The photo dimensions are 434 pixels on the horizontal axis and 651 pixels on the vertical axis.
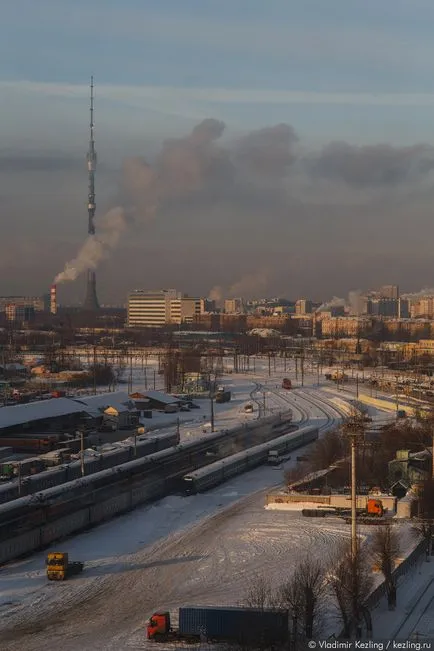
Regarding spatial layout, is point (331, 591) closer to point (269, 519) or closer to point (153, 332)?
point (269, 519)

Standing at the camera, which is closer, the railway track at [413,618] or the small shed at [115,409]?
the railway track at [413,618]

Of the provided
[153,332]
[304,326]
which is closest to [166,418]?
[153,332]

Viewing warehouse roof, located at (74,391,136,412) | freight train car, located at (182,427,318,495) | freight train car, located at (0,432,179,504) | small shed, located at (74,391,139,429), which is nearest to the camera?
freight train car, located at (0,432,179,504)

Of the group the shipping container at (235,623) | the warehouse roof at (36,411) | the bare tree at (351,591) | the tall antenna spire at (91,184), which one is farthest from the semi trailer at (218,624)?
the tall antenna spire at (91,184)

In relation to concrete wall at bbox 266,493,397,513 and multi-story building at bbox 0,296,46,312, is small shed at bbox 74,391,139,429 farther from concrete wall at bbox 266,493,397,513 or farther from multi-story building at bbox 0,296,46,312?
multi-story building at bbox 0,296,46,312

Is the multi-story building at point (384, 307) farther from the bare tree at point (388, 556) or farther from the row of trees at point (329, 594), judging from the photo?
the row of trees at point (329, 594)

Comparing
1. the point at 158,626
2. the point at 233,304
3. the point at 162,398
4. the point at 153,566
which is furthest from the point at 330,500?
the point at 233,304

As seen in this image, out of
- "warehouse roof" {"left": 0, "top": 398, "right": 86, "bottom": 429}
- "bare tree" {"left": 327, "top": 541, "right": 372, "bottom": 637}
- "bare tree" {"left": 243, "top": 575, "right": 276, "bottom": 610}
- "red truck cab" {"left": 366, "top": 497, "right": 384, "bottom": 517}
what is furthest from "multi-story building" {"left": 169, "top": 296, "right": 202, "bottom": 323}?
"bare tree" {"left": 327, "top": 541, "right": 372, "bottom": 637}
